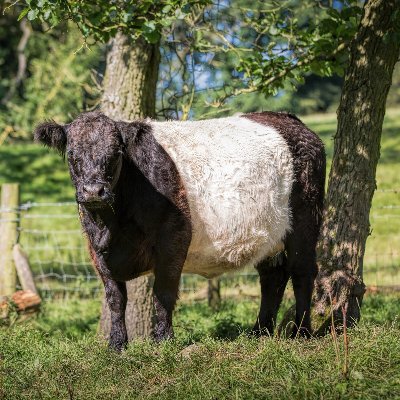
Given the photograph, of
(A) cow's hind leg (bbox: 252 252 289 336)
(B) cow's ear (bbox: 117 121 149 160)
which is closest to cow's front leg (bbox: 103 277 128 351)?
(B) cow's ear (bbox: 117 121 149 160)

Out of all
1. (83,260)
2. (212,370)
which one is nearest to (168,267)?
(212,370)

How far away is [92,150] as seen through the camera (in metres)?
5.93

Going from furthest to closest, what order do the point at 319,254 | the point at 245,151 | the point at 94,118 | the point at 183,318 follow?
the point at 183,318
the point at 319,254
the point at 245,151
the point at 94,118

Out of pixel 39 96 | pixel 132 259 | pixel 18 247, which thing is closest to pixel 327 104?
pixel 39 96

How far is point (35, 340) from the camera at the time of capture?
276 inches

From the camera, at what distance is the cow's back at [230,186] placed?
259 inches

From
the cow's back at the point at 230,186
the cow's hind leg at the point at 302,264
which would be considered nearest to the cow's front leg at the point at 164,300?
the cow's back at the point at 230,186

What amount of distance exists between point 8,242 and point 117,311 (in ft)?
12.7

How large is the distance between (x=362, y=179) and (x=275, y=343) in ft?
7.39

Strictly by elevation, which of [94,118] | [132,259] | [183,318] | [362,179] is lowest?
[183,318]

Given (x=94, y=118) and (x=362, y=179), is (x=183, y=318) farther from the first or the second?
(x=94, y=118)

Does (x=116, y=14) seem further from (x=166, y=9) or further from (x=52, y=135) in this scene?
(x=52, y=135)

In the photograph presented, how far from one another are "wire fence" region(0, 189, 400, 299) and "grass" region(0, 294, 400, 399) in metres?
3.73

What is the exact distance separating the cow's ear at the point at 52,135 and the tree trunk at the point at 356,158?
2.68 metres
